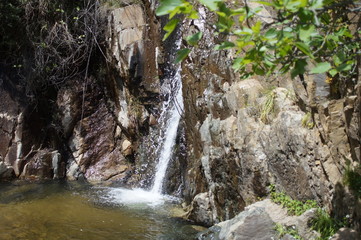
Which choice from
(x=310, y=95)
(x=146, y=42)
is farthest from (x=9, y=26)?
(x=310, y=95)

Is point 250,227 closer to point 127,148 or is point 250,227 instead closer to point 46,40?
point 127,148

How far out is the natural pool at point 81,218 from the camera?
5.57 metres

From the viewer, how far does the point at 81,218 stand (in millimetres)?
6301

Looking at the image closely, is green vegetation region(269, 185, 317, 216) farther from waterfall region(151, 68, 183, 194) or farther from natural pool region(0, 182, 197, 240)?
waterfall region(151, 68, 183, 194)

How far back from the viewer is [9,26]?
10023mm

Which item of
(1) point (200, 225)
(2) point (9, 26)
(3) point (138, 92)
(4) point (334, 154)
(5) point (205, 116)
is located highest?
(2) point (9, 26)

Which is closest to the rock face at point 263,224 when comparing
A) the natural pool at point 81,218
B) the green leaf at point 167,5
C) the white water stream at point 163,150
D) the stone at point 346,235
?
the stone at point 346,235

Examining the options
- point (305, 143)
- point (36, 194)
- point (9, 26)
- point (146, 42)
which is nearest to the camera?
point (305, 143)

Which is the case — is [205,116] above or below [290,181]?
above

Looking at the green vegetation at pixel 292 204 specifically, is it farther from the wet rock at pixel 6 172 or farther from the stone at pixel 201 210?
the wet rock at pixel 6 172

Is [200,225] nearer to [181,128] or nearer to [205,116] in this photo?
[205,116]

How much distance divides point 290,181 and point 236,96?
1.80 m

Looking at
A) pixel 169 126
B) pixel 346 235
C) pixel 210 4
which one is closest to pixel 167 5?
pixel 210 4

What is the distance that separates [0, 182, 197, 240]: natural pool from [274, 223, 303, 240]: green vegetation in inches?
65.7
